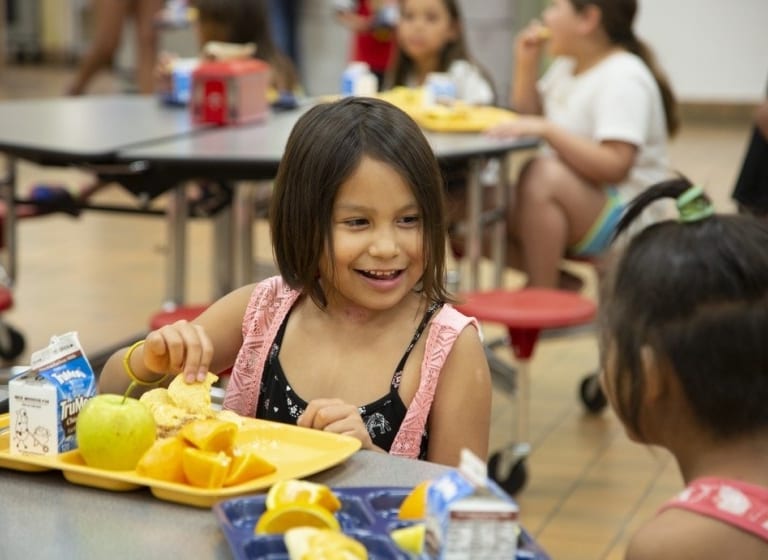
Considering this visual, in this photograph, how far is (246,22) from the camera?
532 cm

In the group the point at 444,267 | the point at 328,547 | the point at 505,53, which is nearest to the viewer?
the point at 328,547

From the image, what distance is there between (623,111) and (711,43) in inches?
281

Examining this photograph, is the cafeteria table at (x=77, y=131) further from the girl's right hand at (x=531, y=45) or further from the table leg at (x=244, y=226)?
the girl's right hand at (x=531, y=45)

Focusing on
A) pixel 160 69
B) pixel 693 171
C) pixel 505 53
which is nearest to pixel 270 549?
pixel 160 69

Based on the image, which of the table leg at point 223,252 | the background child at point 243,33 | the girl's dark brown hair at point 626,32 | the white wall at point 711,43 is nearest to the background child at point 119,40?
the background child at point 243,33

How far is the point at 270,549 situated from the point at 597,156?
316 cm

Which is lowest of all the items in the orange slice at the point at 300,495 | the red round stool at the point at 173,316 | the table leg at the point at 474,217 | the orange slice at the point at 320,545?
the red round stool at the point at 173,316

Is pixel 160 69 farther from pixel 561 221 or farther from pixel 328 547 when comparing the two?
pixel 328 547

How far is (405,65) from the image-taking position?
17.6ft

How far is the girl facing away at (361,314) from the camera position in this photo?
1952 mm

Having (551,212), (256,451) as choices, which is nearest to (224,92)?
(551,212)

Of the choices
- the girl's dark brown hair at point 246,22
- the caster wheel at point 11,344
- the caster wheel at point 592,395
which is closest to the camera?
the caster wheel at point 592,395

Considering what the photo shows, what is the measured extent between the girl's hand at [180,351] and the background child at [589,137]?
259 cm

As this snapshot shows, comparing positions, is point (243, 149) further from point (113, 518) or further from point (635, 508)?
point (113, 518)
